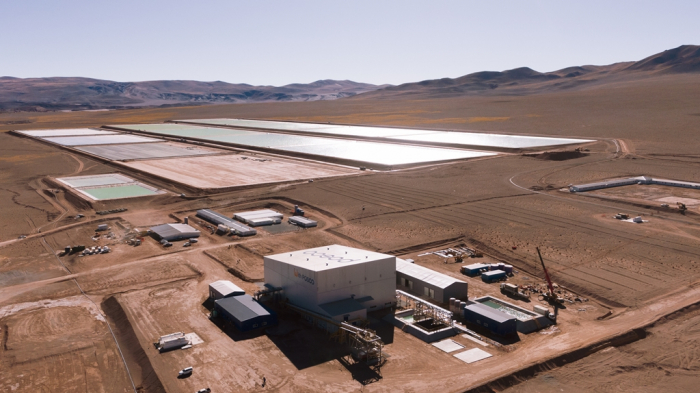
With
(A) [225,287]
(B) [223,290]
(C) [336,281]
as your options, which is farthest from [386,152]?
(C) [336,281]

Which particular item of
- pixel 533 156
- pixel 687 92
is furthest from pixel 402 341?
pixel 687 92

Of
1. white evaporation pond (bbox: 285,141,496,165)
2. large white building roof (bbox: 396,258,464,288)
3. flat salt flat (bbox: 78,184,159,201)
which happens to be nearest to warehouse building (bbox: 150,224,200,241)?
flat salt flat (bbox: 78,184,159,201)

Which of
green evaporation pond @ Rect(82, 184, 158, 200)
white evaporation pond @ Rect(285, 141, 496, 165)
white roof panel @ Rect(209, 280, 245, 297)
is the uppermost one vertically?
white evaporation pond @ Rect(285, 141, 496, 165)

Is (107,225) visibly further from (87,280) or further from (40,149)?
(40,149)

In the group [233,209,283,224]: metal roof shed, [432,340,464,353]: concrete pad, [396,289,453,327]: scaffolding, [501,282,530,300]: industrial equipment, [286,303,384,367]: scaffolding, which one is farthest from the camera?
[233,209,283,224]: metal roof shed

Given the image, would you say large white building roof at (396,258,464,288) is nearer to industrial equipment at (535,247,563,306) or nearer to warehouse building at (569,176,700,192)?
industrial equipment at (535,247,563,306)

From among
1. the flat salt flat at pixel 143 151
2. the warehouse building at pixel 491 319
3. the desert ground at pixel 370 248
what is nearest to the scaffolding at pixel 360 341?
the desert ground at pixel 370 248

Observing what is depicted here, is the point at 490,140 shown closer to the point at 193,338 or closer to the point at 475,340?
the point at 475,340
